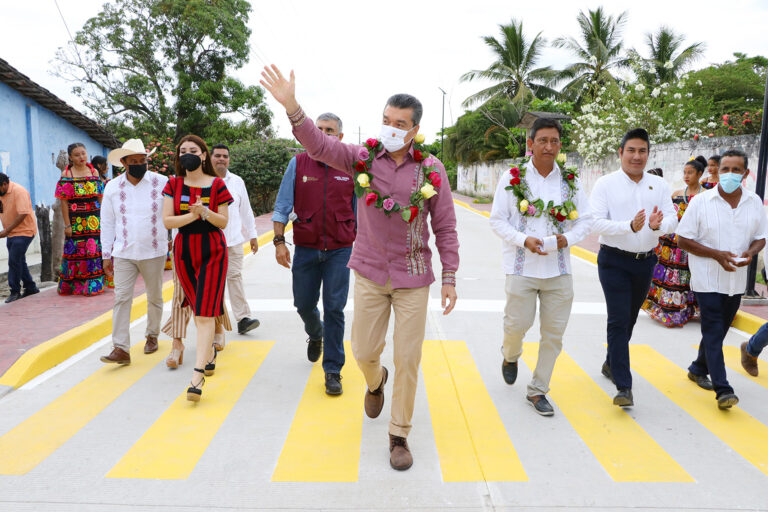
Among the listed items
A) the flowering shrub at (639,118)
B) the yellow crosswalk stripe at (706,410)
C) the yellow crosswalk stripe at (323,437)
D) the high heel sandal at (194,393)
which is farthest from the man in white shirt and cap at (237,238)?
the flowering shrub at (639,118)

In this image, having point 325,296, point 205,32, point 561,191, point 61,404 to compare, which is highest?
point 205,32

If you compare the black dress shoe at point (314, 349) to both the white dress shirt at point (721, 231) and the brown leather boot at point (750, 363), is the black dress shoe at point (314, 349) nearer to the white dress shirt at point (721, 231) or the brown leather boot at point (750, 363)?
the white dress shirt at point (721, 231)

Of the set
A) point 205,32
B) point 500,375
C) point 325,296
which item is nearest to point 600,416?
point 500,375

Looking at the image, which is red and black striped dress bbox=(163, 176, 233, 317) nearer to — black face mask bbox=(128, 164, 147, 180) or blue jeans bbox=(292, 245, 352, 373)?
blue jeans bbox=(292, 245, 352, 373)

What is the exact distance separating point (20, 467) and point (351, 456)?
196 cm

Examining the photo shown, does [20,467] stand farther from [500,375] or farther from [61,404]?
[500,375]

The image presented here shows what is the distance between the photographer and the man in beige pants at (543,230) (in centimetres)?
446

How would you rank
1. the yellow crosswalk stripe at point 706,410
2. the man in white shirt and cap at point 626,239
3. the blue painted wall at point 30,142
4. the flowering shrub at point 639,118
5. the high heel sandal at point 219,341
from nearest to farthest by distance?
the yellow crosswalk stripe at point 706,410
the man in white shirt and cap at point 626,239
the high heel sandal at point 219,341
the blue painted wall at point 30,142
the flowering shrub at point 639,118

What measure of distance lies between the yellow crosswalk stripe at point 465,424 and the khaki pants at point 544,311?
1.51 ft

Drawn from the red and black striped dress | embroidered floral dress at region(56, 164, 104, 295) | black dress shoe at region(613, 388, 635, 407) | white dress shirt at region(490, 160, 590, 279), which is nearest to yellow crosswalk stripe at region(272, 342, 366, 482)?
the red and black striped dress

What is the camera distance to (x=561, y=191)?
453 centimetres

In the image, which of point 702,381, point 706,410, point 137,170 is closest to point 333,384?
point 137,170

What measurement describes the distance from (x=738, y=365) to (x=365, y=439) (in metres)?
3.86

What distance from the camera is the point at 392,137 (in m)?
3.62
